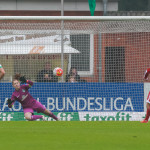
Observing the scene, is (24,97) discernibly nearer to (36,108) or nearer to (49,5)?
(36,108)

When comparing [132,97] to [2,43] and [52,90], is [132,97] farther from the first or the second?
[2,43]

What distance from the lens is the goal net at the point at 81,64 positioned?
45.9 feet

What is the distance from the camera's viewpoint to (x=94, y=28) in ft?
46.0

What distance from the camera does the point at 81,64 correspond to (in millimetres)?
14359

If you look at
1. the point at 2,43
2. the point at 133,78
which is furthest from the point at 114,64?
the point at 2,43

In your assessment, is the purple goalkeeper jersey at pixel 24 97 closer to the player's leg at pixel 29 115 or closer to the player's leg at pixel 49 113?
the player's leg at pixel 29 115

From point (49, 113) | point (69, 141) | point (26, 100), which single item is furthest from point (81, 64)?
point (69, 141)

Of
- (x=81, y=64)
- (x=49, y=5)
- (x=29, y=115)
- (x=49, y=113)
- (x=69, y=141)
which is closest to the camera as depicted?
(x=69, y=141)

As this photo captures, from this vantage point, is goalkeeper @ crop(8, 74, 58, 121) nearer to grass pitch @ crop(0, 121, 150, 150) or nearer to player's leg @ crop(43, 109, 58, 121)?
player's leg @ crop(43, 109, 58, 121)

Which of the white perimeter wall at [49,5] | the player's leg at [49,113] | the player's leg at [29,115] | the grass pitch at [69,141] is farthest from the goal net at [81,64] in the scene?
the white perimeter wall at [49,5]

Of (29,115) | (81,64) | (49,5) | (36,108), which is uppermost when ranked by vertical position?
(49,5)

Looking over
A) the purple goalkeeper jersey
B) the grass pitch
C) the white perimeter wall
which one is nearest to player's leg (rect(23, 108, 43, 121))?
the purple goalkeeper jersey

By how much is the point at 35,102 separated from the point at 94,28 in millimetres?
2504

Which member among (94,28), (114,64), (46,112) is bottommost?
(46,112)
